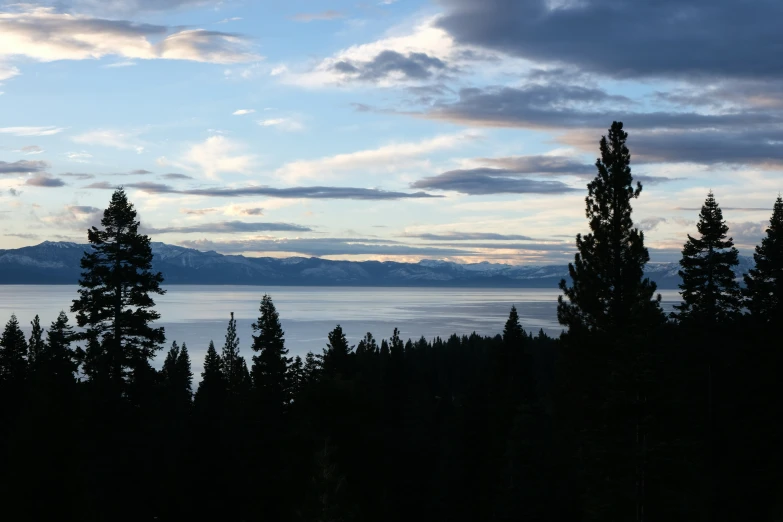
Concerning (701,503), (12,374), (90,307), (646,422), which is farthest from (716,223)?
(12,374)

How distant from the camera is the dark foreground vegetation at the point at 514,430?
22.5 m

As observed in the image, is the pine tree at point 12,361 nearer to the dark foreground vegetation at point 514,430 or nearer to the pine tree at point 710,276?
the dark foreground vegetation at point 514,430

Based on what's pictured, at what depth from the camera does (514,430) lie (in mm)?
33812

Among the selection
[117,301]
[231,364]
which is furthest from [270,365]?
[231,364]

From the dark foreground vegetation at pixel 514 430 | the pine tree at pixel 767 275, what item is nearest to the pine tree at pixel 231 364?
the dark foreground vegetation at pixel 514 430

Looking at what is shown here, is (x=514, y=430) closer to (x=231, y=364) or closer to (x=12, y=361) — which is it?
(x=12, y=361)

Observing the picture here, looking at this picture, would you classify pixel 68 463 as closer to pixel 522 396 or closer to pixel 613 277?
pixel 613 277

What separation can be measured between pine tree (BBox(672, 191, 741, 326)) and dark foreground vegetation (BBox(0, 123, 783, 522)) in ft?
2.36

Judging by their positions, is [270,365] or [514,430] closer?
[514,430]

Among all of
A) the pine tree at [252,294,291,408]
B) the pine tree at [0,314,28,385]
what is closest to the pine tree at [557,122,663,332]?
the pine tree at [252,294,291,408]

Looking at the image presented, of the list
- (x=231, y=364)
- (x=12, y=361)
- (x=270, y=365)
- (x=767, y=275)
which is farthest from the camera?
(x=231, y=364)

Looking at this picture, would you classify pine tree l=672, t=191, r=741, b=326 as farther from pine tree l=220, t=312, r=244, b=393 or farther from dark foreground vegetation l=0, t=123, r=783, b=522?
pine tree l=220, t=312, r=244, b=393

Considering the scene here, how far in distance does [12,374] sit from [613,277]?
43194 millimetres

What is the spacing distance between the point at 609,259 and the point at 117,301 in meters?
19.7
